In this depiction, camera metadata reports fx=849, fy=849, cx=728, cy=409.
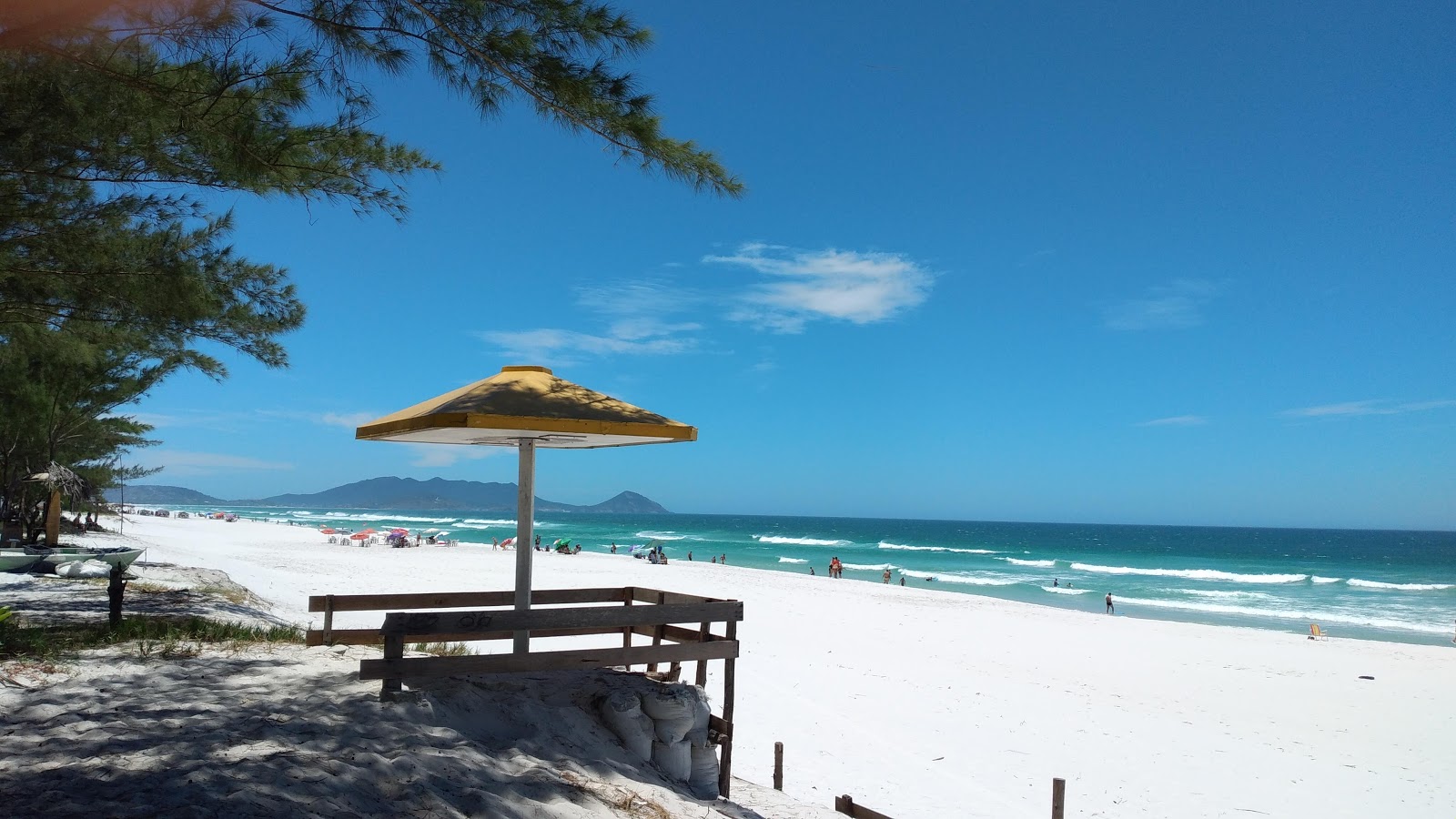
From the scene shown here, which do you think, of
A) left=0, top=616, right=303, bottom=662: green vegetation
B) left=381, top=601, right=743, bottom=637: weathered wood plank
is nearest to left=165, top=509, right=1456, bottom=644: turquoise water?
left=381, top=601, right=743, bottom=637: weathered wood plank

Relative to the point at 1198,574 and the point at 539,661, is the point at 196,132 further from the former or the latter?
the point at 1198,574

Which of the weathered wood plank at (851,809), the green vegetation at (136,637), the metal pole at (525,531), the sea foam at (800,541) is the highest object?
the metal pole at (525,531)

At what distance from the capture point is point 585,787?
178 inches

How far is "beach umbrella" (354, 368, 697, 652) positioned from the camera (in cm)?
511

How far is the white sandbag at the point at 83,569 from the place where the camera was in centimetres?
1309

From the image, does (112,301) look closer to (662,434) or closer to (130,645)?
(130,645)

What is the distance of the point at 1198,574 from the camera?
5241cm

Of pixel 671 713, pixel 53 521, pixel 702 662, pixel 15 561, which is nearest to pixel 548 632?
pixel 671 713

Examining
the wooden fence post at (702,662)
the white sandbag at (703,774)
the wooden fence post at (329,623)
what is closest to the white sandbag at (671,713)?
the white sandbag at (703,774)

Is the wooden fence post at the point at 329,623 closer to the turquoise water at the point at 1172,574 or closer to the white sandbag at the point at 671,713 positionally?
the white sandbag at the point at 671,713

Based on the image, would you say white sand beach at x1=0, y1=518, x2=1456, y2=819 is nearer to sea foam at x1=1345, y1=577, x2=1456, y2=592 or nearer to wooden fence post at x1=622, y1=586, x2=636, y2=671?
wooden fence post at x1=622, y1=586, x2=636, y2=671

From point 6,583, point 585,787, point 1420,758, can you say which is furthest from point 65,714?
point 1420,758

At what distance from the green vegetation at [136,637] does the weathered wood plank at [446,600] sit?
120 cm

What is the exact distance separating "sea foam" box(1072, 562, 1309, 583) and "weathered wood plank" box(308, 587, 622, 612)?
50840 millimetres
